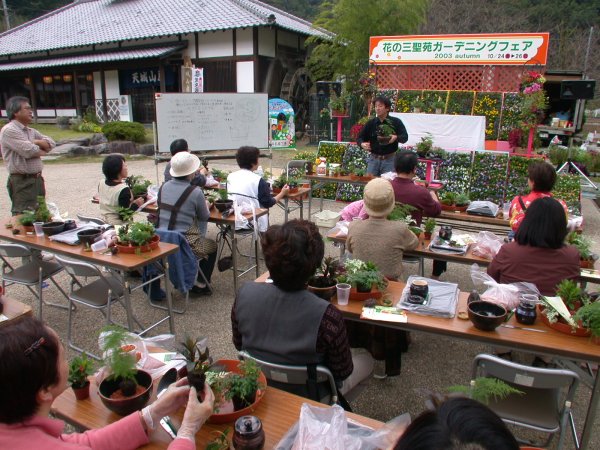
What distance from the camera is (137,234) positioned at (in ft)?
10.7

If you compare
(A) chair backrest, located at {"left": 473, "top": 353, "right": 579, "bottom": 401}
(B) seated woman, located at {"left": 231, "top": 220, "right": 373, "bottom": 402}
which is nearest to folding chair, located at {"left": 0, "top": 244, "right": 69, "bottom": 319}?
(B) seated woman, located at {"left": 231, "top": 220, "right": 373, "bottom": 402}

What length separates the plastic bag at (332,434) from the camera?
52.6 inches

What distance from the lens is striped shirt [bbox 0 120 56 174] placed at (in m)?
4.41

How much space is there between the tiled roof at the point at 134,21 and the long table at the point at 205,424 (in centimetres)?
1382

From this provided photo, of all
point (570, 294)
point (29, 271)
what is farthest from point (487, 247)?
point (29, 271)

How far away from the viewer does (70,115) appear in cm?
1908

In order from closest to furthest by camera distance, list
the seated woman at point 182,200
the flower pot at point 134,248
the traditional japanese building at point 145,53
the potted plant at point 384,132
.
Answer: the flower pot at point 134,248
the seated woman at point 182,200
the potted plant at point 384,132
the traditional japanese building at point 145,53

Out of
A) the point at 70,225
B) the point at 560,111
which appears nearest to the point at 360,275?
the point at 70,225

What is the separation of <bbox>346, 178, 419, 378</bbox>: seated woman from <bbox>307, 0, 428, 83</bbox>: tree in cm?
1294

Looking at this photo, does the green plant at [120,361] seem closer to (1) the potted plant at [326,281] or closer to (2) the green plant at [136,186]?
(1) the potted plant at [326,281]

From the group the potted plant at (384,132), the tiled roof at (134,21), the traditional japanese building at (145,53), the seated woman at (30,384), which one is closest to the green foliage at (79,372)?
the seated woman at (30,384)

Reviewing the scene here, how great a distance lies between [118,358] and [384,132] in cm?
463

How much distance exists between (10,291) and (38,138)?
1.61m

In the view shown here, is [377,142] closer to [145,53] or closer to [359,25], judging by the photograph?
[359,25]
